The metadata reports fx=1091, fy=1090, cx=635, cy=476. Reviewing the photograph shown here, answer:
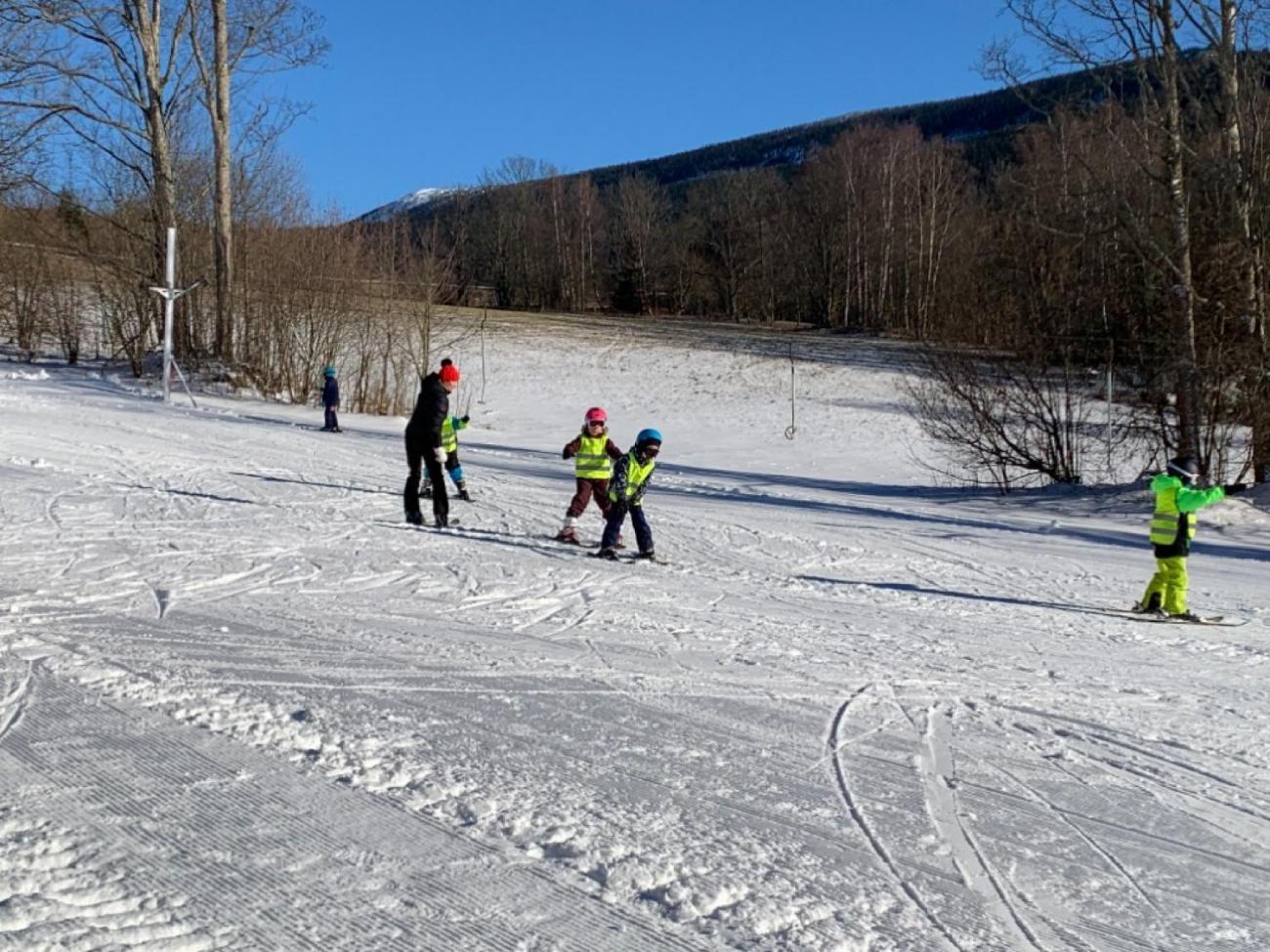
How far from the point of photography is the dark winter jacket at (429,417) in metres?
12.1

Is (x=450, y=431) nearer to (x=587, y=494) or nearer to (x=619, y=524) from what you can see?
(x=587, y=494)

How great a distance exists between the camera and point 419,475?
12.5 m

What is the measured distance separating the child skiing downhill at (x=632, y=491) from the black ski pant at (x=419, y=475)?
2.13 meters

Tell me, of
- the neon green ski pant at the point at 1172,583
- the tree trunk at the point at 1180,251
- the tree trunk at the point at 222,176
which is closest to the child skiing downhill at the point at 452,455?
the neon green ski pant at the point at 1172,583

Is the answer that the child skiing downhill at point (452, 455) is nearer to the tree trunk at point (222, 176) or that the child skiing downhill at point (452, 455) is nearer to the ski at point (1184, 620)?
the ski at point (1184, 620)

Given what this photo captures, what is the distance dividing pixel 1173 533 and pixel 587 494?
5762 millimetres

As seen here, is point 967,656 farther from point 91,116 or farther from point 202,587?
point 91,116

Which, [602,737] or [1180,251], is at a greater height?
[1180,251]

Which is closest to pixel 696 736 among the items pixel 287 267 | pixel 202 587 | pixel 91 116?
pixel 202 587

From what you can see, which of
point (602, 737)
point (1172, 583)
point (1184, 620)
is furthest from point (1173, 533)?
point (602, 737)

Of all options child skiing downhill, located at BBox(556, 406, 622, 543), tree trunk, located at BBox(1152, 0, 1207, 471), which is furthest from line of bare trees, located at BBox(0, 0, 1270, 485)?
child skiing downhill, located at BBox(556, 406, 622, 543)

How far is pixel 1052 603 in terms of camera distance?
33.1ft

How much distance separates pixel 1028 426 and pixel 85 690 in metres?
17.1

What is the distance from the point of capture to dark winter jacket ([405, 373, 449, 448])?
1209cm
